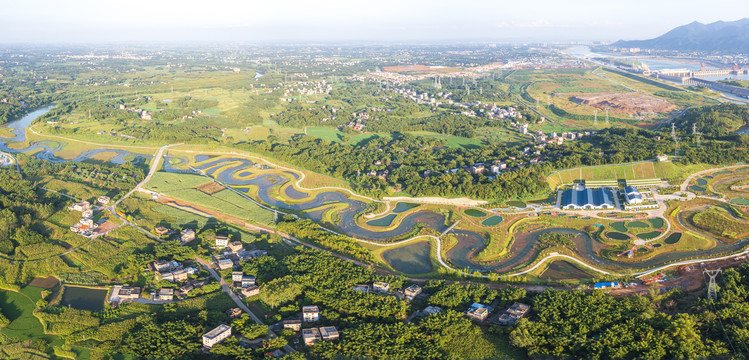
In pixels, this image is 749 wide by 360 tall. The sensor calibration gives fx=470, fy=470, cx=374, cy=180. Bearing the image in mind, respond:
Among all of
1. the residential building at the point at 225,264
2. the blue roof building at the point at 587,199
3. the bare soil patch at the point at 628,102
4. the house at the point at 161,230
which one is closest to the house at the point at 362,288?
the residential building at the point at 225,264

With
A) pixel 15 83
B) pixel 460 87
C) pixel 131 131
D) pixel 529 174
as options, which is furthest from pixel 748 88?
pixel 15 83

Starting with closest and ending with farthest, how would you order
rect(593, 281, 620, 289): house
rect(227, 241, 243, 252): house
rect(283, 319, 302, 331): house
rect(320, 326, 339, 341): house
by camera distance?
rect(320, 326, 339, 341): house → rect(283, 319, 302, 331): house → rect(593, 281, 620, 289): house → rect(227, 241, 243, 252): house

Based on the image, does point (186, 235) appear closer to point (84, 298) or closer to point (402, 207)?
point (84, 298)

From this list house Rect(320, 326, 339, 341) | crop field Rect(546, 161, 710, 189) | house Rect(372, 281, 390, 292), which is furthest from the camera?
crop field Rect(546, 161, 710, 189)

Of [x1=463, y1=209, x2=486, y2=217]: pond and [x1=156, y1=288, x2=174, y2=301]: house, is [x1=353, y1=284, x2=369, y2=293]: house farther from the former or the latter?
[x1=463, y1=209, x2=486, y2=217]: pond

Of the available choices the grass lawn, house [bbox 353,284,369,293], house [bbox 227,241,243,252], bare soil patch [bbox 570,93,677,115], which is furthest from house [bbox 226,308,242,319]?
bare soil patch [bbox 570,93,677,115]

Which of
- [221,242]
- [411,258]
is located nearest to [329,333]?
[411,258]

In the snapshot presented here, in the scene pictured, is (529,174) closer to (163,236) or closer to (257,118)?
(163,236)
